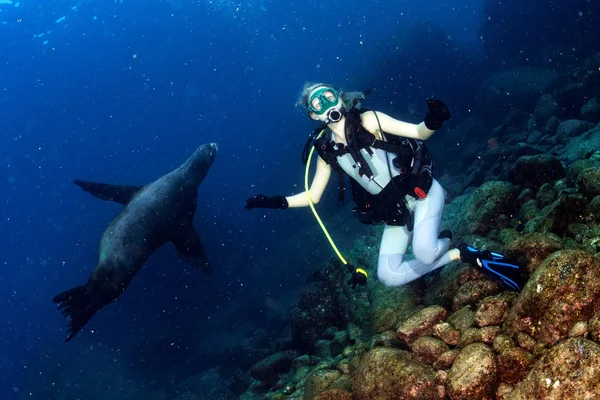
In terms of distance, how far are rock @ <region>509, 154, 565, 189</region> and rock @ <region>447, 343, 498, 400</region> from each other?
438 cm

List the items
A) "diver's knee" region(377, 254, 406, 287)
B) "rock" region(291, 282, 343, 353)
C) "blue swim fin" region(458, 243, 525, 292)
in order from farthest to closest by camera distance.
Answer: "rock" region(291, 282, 343, 353) < "diver's knee" region(377, 254, 406, 287) < "blue swim fin" region(458, 243, 525, 292)

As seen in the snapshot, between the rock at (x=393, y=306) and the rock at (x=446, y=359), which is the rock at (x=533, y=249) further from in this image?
the rock at (x=393, y=306)

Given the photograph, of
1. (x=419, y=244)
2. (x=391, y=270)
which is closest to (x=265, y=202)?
(x=391, y=270)

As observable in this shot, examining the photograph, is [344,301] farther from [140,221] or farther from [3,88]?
[3,88]

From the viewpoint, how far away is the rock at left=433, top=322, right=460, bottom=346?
10.1 ft

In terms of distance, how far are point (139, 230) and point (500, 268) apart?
31.3 feet

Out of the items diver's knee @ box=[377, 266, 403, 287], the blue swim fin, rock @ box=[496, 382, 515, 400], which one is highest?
rock @ box=[496, 382, 515, 400]

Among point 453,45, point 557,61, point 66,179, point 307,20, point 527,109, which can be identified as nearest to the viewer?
point 527,109

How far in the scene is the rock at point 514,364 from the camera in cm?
236

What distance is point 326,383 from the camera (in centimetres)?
381

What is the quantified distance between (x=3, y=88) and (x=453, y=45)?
6741 cm

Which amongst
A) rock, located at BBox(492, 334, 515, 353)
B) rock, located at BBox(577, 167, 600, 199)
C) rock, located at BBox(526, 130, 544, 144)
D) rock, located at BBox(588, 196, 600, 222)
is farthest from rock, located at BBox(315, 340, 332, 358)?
rock, located at BBox(526, 130, 544, 144)

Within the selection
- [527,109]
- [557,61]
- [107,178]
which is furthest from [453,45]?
[107,178]

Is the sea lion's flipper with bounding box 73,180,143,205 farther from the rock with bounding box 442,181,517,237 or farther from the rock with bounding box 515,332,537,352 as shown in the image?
the rock with bounding box 515,332,537,352
